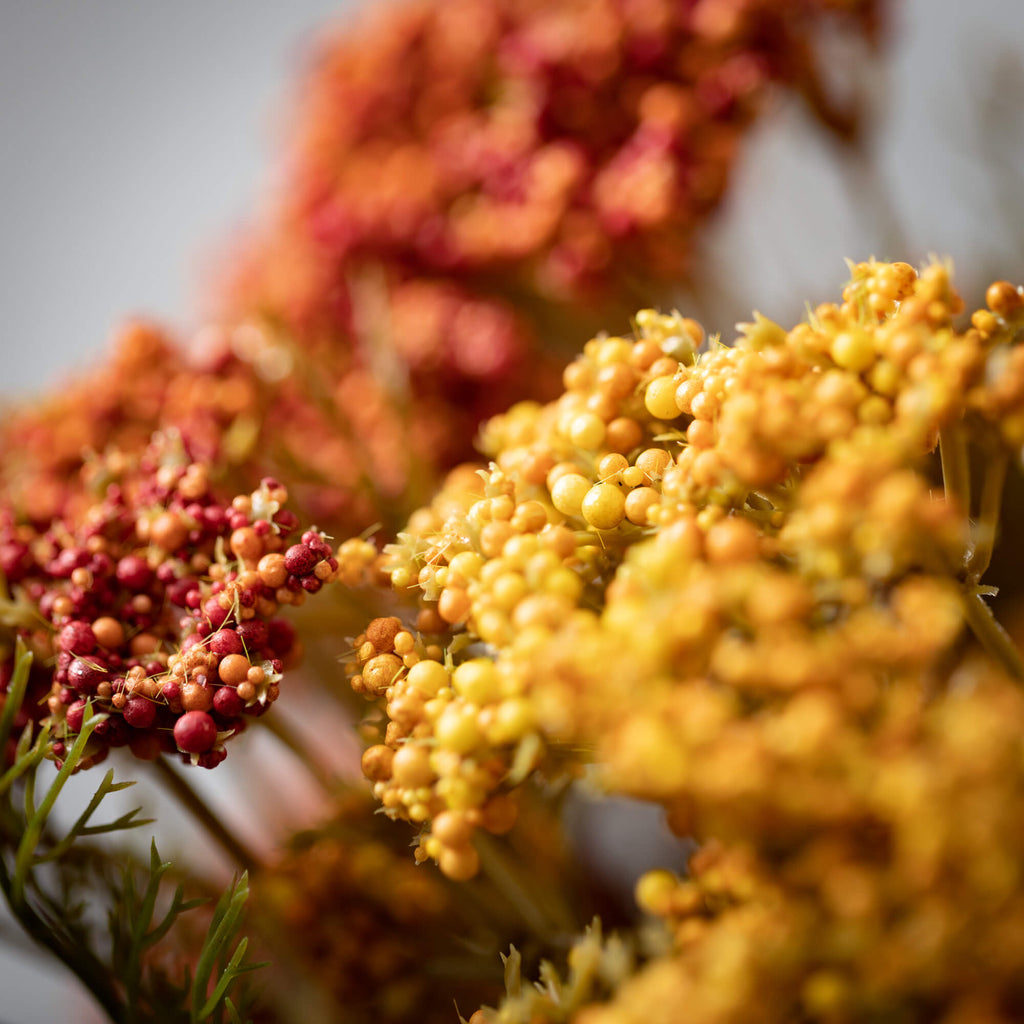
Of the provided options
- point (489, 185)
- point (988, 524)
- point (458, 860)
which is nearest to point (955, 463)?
point (988, 524)

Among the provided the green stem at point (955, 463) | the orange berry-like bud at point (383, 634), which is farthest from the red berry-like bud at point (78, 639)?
the green stem at point (955, 463)

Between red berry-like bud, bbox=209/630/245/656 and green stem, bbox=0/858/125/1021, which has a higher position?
red berry-like bud, bbox=209/630/245/656

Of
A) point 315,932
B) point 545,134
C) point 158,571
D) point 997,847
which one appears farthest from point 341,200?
point 997,847

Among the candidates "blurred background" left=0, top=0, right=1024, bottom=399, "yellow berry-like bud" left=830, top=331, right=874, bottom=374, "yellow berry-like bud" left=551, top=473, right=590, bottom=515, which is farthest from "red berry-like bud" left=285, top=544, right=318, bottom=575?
"blurred background" left=0, top=0, right=1024, bottom=399

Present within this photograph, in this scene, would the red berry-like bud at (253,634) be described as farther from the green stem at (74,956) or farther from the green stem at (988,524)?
the green stem at (988,524)

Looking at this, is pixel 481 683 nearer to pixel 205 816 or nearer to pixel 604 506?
pixel 604 506

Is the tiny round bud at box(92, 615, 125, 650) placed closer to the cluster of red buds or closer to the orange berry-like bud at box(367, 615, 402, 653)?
the cluster of red buds

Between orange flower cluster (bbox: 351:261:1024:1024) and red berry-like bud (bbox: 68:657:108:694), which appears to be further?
red berry-like bud (bbox: 68:657:108:694)
